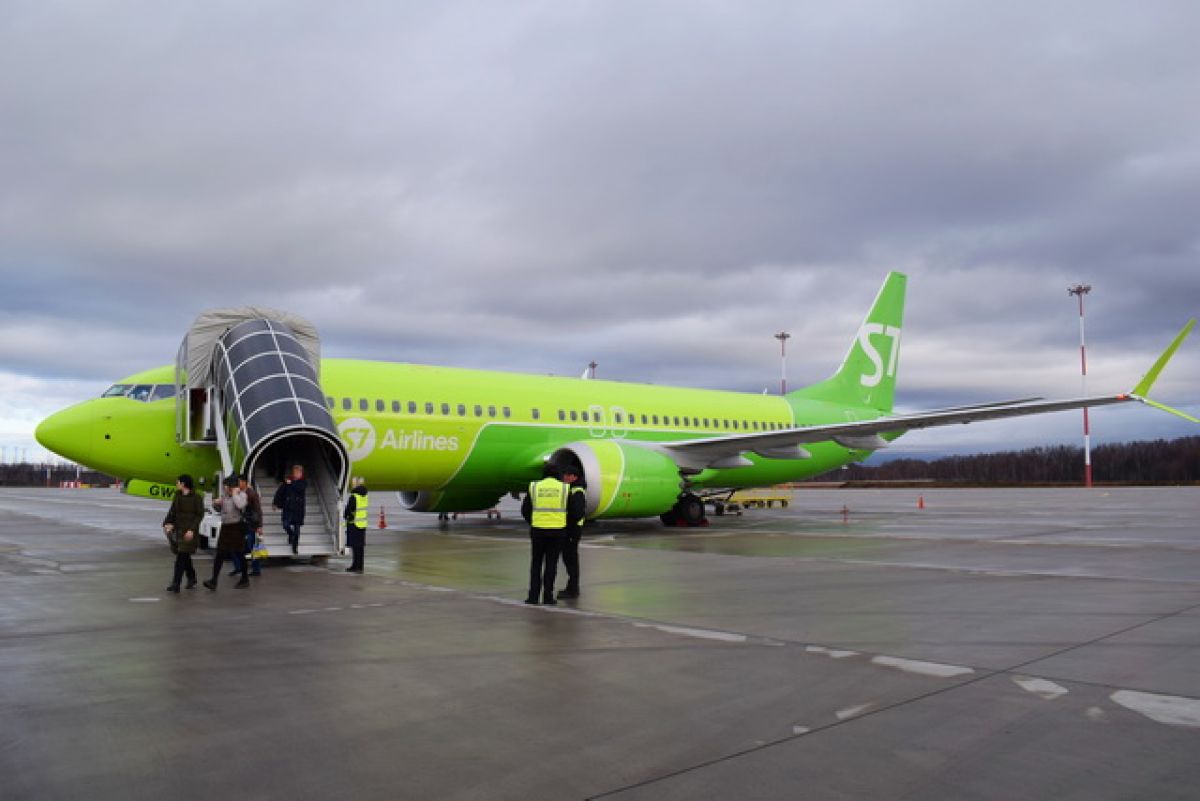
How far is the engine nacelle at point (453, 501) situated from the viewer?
73.0 ft

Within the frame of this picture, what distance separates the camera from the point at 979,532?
19406 mm

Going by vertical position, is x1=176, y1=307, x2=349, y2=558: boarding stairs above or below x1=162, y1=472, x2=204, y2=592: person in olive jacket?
above

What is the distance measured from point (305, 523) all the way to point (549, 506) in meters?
6.78

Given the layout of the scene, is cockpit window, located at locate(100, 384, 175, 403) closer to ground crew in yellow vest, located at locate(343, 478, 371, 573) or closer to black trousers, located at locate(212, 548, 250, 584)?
ground crew in yellow vest, located at locate(343, 478, 371, 573)

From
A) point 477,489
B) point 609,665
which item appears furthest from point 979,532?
point 609,665

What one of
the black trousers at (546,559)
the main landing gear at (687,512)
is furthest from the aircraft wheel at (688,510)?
the black trousers at (546,559)

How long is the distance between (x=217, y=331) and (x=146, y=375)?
1.73 metres

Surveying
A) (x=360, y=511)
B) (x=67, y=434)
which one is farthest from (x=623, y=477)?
(x=67, y=434)


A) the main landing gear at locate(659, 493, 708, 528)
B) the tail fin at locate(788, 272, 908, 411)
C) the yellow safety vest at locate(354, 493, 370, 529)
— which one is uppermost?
the tail fin at locate(788, 272, 908, 411)

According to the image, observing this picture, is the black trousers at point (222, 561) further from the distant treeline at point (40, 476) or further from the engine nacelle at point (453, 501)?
the distant treeline at point (40, 476)

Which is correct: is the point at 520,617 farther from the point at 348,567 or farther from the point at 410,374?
the point at 410,374

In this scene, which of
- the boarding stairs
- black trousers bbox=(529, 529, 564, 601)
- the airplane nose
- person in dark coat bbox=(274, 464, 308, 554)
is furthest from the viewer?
the airplane nose

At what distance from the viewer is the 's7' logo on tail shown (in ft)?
100

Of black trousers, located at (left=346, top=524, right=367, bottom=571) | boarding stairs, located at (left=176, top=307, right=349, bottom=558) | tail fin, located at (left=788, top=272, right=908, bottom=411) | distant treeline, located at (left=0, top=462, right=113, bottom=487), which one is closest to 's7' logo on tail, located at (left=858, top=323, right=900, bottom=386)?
tail fin, located at (left=788, top=272, right=908, bottom=411)
